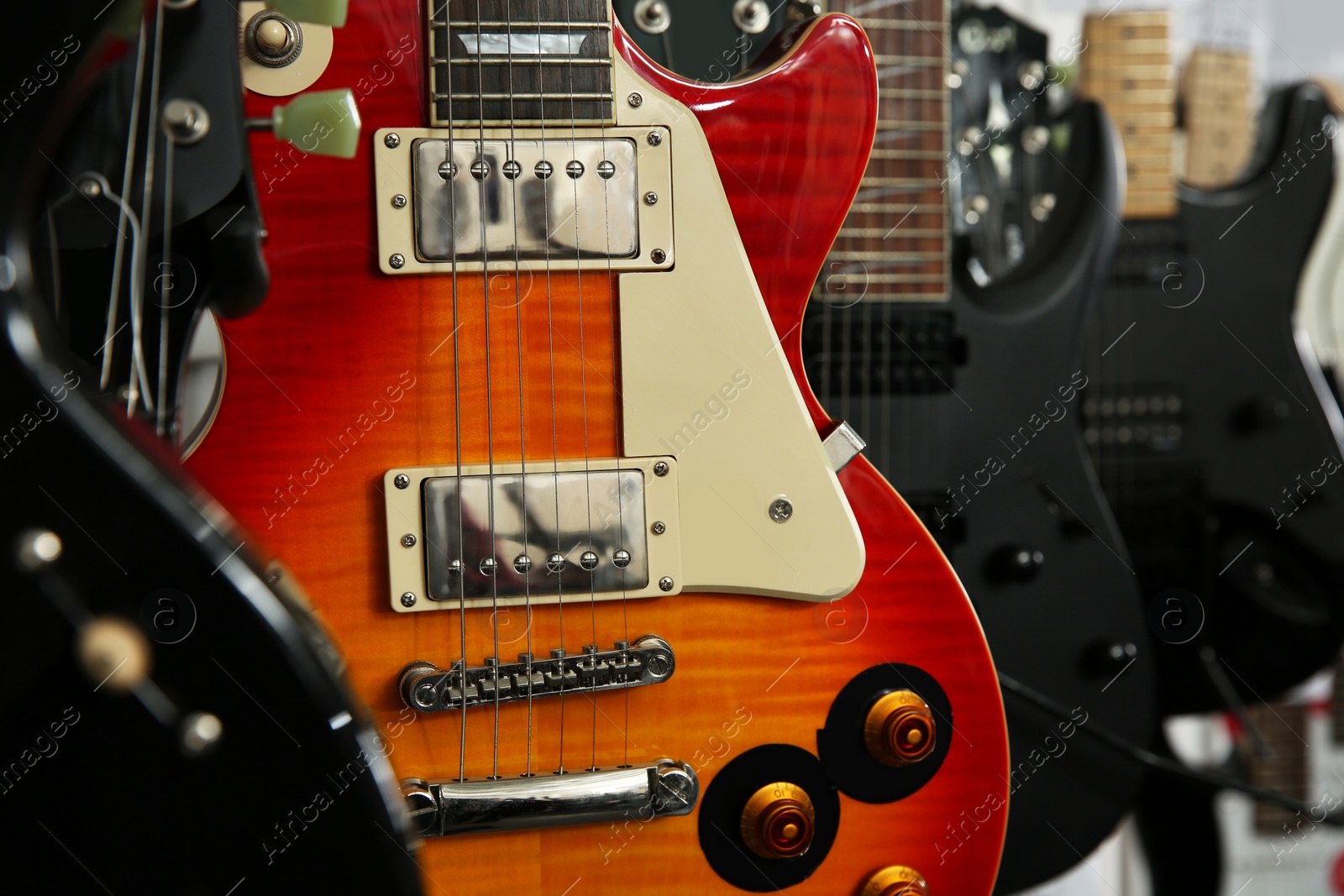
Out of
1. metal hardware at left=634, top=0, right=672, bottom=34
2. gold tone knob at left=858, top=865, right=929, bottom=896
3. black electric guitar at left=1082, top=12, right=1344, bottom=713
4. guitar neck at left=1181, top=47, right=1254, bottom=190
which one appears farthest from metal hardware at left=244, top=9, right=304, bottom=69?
guitar neck at left=1181, top=47, right=1254, bottom=190

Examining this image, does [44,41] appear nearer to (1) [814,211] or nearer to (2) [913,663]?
(1) [814,211]

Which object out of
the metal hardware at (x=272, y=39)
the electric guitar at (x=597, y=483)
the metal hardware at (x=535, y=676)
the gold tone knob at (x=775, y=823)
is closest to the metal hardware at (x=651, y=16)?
the electric guitar at (x=597, y=483)

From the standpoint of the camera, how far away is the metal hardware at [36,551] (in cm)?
27

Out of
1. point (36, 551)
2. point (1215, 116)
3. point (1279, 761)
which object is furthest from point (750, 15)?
point (1279, 761)

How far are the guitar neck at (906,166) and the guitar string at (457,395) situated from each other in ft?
1.73

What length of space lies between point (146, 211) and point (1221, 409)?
1.34m

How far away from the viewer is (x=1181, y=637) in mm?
1282

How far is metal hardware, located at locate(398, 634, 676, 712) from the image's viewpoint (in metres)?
0.65

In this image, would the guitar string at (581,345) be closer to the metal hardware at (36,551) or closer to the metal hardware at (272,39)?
the metal hardware at (272,39)

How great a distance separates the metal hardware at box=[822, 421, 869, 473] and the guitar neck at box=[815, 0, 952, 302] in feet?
1.28

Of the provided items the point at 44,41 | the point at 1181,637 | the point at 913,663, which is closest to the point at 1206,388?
the point at 1181,637

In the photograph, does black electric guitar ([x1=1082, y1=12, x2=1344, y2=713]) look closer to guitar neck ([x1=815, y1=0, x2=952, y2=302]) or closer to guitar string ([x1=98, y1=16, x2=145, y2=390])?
guitar neck ([x1=815, y1=0, x2=952, y2=302])

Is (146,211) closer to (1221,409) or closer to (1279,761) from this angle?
(1221,409)

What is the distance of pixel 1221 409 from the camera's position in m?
1.37
